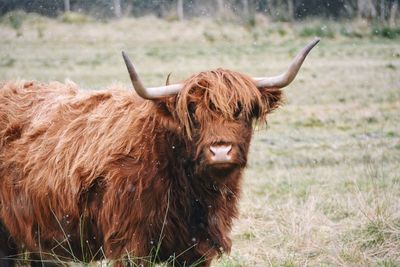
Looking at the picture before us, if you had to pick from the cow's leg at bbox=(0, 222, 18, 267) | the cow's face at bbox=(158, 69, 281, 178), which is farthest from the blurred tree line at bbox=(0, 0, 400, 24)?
the cow's face at bbox=(158, 69, 281, 178)

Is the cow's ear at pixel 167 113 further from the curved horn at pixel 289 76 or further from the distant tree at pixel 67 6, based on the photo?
the distant tree at pixel 67 6

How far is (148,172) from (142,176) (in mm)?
42

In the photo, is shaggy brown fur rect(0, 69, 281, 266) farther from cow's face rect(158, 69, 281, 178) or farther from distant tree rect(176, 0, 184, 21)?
distant tree rect(176, 0, 184, 21)

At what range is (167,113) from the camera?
13.1 ft

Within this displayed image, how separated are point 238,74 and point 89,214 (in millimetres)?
1243

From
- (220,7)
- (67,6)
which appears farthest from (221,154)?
(220,7)

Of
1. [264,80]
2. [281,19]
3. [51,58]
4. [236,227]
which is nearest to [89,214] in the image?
[264,80]

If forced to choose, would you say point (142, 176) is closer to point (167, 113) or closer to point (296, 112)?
point (167, 113)

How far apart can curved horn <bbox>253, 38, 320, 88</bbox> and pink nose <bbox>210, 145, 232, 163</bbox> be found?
64 centimetres

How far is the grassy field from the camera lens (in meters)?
5.20

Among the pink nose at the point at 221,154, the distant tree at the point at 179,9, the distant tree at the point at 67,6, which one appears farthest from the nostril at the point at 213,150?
the distant tree at the point at 179,9

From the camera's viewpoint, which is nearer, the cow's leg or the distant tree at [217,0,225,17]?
the cow's leg

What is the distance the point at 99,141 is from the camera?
13.9 feet

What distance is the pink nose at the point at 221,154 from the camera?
3.61 meters
